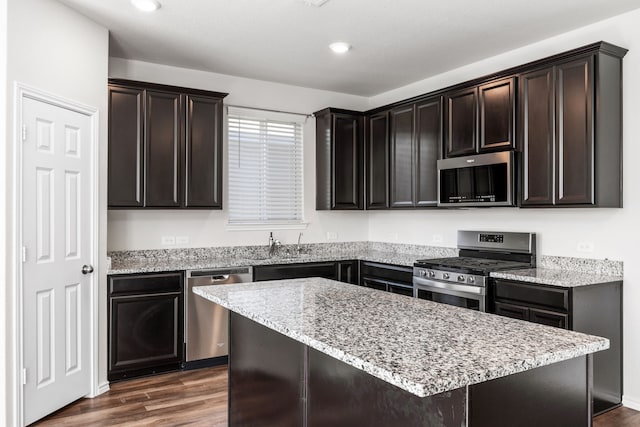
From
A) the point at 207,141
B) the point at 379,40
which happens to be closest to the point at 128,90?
the point at 207,141

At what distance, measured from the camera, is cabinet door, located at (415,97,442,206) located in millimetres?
4516

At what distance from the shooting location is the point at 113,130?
13.0ft

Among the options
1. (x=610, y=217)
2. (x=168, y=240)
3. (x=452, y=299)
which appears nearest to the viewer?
(x=610, y=217)

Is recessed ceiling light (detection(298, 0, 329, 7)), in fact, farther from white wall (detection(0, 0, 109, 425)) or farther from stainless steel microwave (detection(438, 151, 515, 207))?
stainless steel microwave (detection(438, 151, 515, 207))

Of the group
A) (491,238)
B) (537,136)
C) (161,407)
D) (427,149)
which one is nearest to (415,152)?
(427,149)

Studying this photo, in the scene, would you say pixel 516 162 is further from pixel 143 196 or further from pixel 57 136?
pixel 57 136

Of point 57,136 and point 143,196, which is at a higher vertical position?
point 57,136

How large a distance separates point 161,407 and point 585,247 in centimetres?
341

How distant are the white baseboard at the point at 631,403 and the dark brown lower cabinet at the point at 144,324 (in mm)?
3500

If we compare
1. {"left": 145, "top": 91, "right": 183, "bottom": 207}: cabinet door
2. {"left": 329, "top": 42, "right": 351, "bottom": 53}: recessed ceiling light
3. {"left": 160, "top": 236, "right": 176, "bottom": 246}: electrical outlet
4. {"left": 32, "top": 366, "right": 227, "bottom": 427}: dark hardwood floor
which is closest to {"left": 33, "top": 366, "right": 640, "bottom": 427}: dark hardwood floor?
{"left": 32, "top": 366, "right": 227, "bottom": 427}: dark hardwood floor

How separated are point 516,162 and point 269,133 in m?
2.66

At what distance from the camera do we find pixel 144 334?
3896 mm

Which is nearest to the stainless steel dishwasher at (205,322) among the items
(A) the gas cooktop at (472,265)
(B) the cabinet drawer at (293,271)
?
(B) the cabinet drawer at (293,271)

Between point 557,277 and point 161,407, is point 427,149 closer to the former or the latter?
point 557,277
